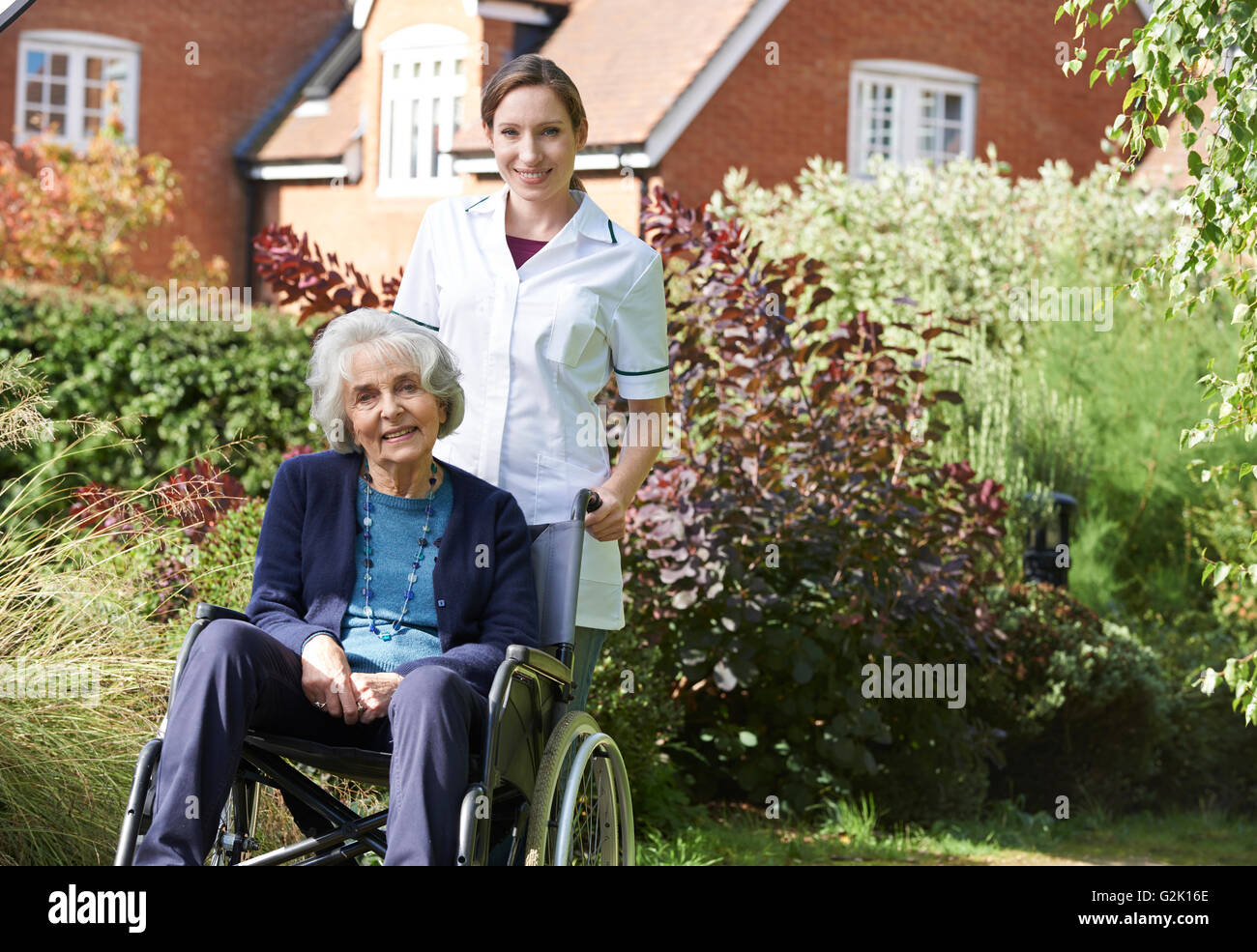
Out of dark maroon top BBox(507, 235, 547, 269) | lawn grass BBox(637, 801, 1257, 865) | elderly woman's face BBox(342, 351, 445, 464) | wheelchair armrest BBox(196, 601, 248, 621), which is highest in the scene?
dark maroon top BBox(507, 235, 547, 269)

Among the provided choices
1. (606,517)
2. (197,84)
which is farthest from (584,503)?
(197,84)

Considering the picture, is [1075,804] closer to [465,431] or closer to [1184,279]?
[1184,279]

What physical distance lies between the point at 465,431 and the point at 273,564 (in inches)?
20.9

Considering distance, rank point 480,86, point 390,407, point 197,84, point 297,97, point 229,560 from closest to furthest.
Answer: point 390,407
point 229,560
point 480,86
point 197,84
point 297,97

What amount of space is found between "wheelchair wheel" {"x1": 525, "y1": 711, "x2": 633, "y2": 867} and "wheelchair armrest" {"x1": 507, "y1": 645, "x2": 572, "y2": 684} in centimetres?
9

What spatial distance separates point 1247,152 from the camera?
335 centimetres

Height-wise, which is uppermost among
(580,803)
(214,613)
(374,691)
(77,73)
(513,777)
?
(77,73)

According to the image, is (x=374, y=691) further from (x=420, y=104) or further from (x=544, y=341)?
(x=420, y=104)

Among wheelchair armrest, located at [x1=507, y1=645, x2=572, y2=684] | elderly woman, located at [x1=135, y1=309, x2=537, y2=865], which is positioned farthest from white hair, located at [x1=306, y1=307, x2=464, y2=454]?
wheelchair armrest, located at [x1=507, y1=645, x2=572, y2=684]

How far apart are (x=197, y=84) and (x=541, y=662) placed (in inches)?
619

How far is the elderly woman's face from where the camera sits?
3256mm

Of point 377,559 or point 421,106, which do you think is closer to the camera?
point 377,559

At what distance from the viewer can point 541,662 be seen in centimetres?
308

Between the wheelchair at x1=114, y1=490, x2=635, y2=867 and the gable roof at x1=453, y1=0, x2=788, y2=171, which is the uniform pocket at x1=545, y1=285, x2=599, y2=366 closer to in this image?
the wheelchair at x1=114, y1=490, x2=635, y2=867
